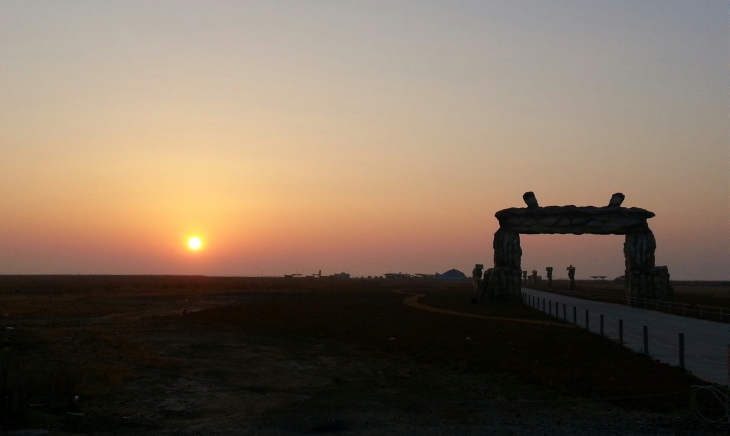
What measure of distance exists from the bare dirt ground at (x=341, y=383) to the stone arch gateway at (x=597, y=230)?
1833 centimetres

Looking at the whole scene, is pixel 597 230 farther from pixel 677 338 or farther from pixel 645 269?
pixel 677 338

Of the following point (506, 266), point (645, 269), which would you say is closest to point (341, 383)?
point (506, 266)

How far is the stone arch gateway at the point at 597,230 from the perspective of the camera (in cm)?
4297

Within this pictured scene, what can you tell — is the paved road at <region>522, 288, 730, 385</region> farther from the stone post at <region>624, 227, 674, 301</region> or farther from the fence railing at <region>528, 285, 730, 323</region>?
the stone post at <region>624, 227, 674, 301</region>

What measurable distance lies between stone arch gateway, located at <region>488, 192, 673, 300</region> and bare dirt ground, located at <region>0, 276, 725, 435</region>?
1833cm

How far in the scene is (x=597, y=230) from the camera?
144ft

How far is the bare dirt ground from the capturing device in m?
11.4

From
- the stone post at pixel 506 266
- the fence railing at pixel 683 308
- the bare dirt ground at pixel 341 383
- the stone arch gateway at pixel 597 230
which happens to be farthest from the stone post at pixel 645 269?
the bare dirt ground at pixel 341 383

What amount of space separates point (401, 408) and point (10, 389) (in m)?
6.88

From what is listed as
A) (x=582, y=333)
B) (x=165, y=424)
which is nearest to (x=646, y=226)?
(x=582, y=333)

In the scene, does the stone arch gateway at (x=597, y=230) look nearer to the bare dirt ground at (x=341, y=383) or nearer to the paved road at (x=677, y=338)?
the paved road at (x=677, y=338)

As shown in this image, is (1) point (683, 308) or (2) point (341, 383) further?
(1) point (683, 308)

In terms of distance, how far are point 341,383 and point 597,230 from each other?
106 ft

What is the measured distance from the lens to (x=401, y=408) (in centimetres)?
1276
